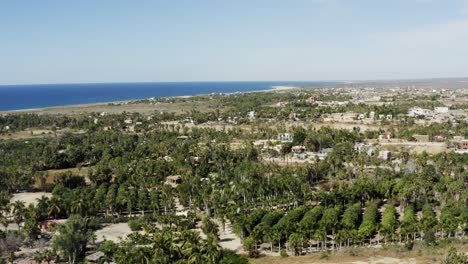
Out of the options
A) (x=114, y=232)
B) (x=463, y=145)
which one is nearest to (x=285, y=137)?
(x=463, y=145)

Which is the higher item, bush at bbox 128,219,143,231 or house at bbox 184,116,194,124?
house at bbox 184,116,194,124

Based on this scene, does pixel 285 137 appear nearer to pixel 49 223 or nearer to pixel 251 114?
pixel 251 114

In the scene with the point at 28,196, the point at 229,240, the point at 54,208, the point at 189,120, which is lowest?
the point at 229,240

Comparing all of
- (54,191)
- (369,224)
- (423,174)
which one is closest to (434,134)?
(423,174)

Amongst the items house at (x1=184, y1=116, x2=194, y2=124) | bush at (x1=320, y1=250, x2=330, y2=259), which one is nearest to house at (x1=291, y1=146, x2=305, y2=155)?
bush at (x1=320, y1=250, x2=330, y2=259)

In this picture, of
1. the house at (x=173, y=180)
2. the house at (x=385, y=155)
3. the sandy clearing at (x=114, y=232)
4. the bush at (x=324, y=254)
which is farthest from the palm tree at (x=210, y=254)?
the house at (x=385, y=155)

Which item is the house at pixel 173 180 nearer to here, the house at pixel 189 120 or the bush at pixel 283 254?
the bush at pixel 283 254

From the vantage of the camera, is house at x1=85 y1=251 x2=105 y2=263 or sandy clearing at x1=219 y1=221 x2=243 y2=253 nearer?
house at x1=85 y1=251 x2=105 y2=263

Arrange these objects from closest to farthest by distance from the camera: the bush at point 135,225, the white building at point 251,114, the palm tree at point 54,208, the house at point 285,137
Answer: the bush at point 135,225
the palm tree at point 54,208
the house at point 285,137
the white building at point 251,114

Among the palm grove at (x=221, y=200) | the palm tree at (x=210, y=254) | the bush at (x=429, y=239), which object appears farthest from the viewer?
the palm grove at (x=221, y=200)

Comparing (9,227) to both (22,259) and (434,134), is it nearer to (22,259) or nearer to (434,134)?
(22,259)

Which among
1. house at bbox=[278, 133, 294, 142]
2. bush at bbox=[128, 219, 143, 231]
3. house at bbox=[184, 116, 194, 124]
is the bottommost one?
bush at bbox=[128, 219, 143, 231]

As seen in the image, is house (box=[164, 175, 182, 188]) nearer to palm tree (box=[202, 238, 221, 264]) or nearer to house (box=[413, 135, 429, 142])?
palm tree (box=[202, 238, 221, 264])
